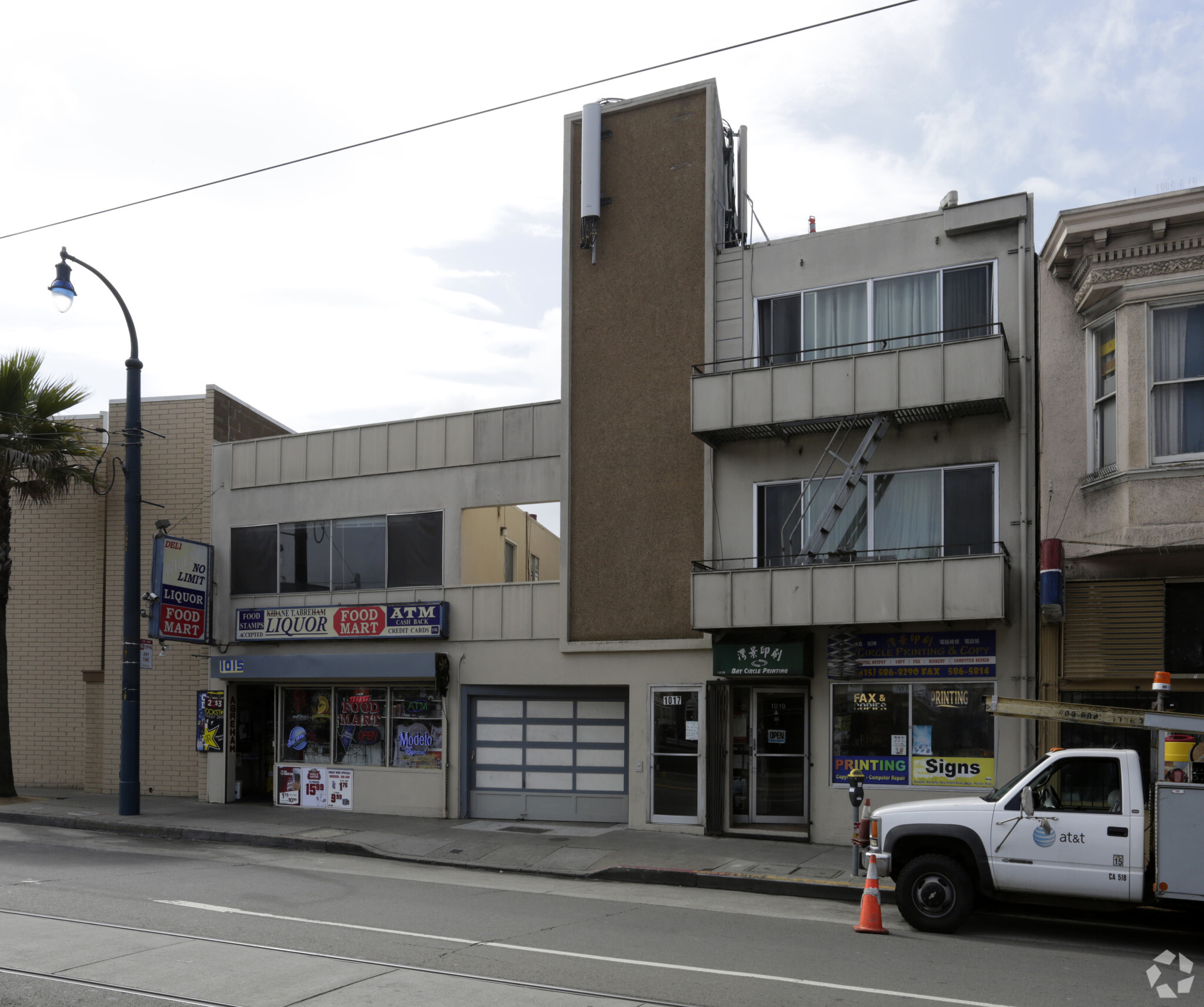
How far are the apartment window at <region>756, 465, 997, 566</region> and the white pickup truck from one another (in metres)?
5.36

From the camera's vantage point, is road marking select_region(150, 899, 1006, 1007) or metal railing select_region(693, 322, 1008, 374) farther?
metal railing select_region(693, 322, 1008, 374)

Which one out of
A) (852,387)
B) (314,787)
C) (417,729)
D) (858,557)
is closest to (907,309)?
(852,387)

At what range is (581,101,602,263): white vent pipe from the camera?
62.4 feet

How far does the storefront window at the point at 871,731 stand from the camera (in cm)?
1648

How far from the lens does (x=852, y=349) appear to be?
17.5m

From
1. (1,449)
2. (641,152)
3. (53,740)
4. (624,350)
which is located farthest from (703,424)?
(53,740)

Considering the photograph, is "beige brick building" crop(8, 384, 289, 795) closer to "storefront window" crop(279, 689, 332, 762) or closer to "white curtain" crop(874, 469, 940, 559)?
"storefront window" crop(279, 689, 332, 762)

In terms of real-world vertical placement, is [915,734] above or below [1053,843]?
above

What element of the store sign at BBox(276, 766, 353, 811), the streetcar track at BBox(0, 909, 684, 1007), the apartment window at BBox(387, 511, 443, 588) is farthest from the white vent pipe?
the streetcar track at BBox(0, 909, 684, 1007)

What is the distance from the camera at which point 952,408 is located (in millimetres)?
16109

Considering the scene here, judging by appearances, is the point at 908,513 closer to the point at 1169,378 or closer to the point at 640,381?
the point at 1169,378

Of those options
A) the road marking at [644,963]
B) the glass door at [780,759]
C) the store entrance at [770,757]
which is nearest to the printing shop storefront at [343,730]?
the store entrance at [770,757]

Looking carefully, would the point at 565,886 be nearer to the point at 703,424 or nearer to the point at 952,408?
the point at 703,424

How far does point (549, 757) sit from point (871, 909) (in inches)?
357
